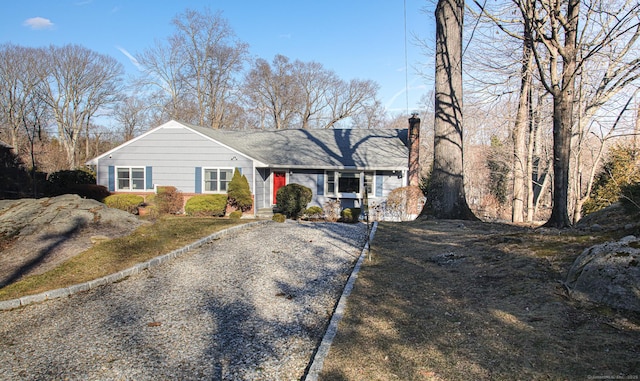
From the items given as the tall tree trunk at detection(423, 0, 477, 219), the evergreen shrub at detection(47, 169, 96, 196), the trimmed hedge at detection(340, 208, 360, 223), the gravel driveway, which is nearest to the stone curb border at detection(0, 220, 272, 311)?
the gravel driveway

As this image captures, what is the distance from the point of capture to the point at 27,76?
39219mm

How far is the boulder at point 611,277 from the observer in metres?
3.77

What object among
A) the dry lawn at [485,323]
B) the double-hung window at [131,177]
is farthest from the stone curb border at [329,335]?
the double-hung window at [131,177]

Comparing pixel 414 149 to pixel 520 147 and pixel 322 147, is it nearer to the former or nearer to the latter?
pixel 322 147

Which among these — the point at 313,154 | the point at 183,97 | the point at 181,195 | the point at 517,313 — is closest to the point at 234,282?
the point at 517,313

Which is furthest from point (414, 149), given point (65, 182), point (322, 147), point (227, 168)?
point (65, 182)

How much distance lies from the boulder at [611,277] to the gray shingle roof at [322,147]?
14.2 meters

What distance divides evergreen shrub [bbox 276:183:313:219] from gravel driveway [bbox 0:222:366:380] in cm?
872

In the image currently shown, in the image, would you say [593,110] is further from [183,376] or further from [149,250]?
[183,376]

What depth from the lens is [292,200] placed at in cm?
1658

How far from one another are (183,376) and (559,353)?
121 inches

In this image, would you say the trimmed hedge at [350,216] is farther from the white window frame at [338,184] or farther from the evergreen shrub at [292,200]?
the white window frame at [338,184]

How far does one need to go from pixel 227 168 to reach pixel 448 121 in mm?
10574

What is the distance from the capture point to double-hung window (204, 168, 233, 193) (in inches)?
741
